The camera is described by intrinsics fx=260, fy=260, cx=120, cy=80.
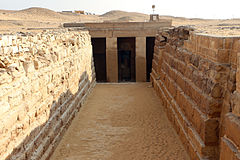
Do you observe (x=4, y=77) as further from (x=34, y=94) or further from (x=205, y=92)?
(x=205, y=92)

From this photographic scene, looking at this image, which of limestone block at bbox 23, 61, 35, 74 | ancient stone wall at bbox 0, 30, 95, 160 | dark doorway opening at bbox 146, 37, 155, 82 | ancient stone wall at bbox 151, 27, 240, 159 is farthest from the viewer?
dark doorway opening at bbox 146, 37, 155, 82

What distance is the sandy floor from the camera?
6363 millimetres

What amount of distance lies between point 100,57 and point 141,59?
3333 mm

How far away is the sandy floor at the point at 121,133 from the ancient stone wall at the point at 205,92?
27.0 inches

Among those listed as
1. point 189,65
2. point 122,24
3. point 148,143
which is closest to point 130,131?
point 148,143

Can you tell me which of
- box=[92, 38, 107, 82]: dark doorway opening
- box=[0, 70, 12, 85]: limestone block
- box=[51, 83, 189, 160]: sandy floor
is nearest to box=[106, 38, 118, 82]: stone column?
box=[92, 38, 107, 82]: dark doorway opening

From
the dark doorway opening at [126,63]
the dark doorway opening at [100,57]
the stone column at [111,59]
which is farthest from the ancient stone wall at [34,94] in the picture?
the dark doorway opening at [126,63]

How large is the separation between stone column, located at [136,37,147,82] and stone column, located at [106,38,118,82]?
1277mm

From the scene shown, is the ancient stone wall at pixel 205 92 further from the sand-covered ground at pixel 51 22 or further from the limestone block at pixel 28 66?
the limestone block at pixel 28 66

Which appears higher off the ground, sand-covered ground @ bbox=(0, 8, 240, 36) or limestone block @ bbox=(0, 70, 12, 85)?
sand-covered ground @ bbox=(0, 8, 240, 36)

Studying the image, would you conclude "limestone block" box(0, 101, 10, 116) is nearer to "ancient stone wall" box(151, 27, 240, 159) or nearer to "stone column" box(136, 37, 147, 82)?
"ancient stone wall" box(151, 27, 240, 159)

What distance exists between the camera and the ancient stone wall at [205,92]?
4.59m

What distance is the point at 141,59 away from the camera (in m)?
15.2

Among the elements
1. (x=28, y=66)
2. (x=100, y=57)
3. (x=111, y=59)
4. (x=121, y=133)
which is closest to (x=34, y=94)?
(x=28, y=66)
